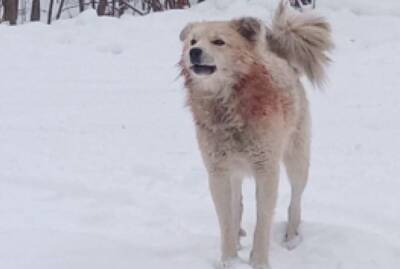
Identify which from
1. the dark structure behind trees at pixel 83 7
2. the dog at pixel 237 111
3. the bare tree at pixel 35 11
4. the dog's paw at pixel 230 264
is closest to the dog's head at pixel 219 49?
the dog at pixel 237 111

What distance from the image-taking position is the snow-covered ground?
4.48 metres

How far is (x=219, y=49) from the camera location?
4.09 metres

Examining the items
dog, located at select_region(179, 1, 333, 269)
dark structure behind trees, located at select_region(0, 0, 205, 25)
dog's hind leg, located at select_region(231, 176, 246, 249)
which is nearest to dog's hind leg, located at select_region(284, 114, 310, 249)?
dog, located at select_region(179, 1, 333, 269)

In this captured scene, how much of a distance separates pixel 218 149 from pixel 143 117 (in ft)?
14.0

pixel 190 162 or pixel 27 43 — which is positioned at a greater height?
pixel 190 162

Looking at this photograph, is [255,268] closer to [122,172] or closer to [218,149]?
[218,149]

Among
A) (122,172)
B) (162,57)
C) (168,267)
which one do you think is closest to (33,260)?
(168,267)

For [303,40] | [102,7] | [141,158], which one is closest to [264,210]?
[303,40]

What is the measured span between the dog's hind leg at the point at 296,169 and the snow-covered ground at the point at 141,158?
8 cm

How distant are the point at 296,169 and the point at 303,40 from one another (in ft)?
2.78

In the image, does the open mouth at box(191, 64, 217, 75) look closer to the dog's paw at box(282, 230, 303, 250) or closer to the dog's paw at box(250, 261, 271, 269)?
the dog's paw at box(250, 261, 271, 269)

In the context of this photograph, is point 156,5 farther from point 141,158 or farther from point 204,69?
point 204,69

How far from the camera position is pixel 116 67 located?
10.7 meters

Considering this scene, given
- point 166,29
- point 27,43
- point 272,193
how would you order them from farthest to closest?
point 166,29 < point 27,43 < point 272,193
